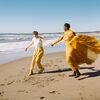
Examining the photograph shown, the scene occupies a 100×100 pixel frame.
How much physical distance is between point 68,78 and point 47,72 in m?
1.97

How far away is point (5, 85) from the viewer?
30.4 feet

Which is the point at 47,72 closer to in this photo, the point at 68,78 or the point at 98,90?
the point at 68,78

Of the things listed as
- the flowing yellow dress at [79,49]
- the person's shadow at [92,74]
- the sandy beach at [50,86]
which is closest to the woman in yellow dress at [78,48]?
the flowing yellow dress at [79,49]

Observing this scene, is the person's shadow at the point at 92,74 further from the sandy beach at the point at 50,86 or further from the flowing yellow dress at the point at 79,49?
the flowing yellow dress at the point at 79,49

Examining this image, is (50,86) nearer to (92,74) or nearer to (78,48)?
(78,48)

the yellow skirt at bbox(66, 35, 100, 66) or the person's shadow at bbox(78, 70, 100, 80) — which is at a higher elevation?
the yellow skirt at bbox(66, 35, 100, 66)

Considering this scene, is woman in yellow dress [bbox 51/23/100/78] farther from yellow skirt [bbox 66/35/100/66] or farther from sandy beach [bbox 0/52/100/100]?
sandy beach [bbox 0/52/100/100]

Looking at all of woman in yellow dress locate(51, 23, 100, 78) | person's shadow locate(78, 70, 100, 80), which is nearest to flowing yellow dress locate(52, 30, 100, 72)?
woman in yellow dress locate(51, 23, 100, 78)

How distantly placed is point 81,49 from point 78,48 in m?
0.14

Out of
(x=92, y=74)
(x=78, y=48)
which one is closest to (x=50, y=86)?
(x=78, y=48)

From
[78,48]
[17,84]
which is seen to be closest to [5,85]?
[17,84]

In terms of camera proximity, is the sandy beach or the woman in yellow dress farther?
the woman in yellow dress

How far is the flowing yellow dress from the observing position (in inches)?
375

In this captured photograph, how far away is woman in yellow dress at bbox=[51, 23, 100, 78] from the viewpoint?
9.52 m
